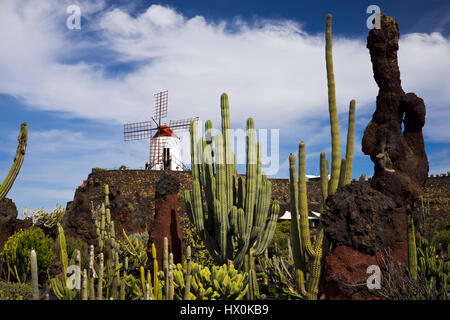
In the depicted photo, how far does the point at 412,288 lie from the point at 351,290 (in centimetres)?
86

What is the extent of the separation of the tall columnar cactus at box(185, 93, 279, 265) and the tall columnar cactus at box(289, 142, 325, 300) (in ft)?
3.28

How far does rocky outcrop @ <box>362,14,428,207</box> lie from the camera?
6391 mm

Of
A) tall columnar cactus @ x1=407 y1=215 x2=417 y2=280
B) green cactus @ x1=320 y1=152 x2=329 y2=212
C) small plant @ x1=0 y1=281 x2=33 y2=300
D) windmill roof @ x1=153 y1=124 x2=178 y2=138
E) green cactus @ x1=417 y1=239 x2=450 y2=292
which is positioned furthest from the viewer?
windmill roof @ x1=153 y1=124 x2=178 y2=138

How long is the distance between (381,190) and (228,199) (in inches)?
103

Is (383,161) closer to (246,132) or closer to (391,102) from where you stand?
(391,102)

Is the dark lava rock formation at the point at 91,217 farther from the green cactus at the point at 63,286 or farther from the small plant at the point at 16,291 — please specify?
the green cactus at the point at 63,286

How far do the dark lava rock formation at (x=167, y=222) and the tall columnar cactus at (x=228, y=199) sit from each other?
2.87 feet

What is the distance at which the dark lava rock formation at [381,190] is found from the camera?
17.0ft

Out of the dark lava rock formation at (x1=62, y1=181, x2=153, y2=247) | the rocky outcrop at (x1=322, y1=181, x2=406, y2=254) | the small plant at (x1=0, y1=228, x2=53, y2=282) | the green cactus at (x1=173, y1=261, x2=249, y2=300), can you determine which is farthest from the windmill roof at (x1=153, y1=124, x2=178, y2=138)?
the rocky outcrop at (x1=322, y1=181, x2=406, y2=254)

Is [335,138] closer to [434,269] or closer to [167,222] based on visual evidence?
[434,269]

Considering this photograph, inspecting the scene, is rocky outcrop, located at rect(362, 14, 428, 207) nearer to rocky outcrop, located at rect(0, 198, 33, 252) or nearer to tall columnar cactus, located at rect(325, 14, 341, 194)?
tall columnar cactus, located at rect(325, 14, 341, 194)
